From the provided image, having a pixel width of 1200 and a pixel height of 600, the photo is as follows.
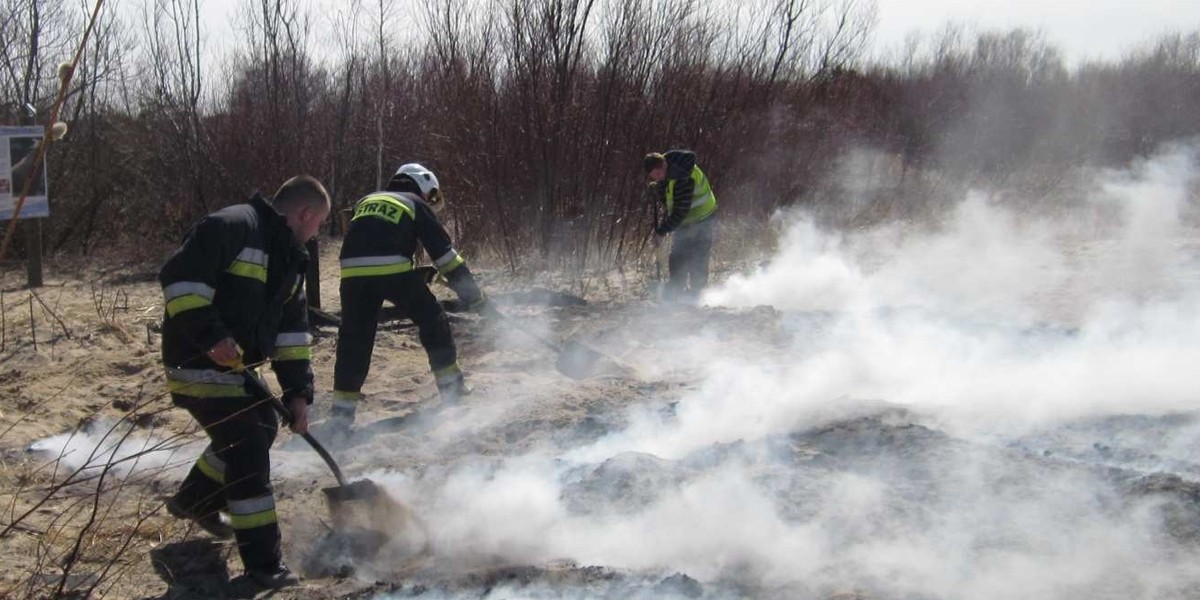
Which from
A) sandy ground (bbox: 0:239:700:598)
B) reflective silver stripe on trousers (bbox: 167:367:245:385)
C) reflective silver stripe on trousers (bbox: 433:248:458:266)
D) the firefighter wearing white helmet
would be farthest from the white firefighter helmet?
reflective silver stripe on trousers (bbox: 167:367:245:385)

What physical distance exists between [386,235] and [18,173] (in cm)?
569

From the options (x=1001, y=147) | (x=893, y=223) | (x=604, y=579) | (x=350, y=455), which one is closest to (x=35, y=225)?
(x=350, y=455)

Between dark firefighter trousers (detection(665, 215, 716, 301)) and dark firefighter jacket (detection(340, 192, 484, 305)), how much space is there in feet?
14.5

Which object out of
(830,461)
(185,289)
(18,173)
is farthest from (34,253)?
(830,461)

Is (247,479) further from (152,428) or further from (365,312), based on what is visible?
(152,428)

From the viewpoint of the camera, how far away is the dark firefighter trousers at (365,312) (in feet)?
19.9

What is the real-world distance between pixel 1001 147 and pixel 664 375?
684 inches

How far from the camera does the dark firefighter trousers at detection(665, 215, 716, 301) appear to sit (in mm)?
10148

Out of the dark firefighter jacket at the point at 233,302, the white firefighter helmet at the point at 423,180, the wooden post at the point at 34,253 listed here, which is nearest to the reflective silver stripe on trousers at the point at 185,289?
the dark firefighter jacket at the point at 233,302

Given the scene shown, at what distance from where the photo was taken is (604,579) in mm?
3699

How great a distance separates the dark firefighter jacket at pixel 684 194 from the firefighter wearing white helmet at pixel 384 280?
4023mm

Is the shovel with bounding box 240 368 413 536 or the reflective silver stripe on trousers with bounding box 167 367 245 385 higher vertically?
the reflective silver stripe on trousers with bounding box 167 367 245 385

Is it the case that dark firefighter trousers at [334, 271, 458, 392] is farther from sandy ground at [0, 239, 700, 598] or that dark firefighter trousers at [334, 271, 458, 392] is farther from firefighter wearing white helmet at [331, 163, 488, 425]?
sandy ground at [0, 239, 700, 598]

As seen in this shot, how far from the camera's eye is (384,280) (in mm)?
6059
